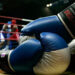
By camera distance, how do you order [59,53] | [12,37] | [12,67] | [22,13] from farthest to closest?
[22,13] < [12,37] < [12,67] < [59,53]

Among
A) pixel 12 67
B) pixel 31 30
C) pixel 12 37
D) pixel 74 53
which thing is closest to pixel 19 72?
pixel 12 67

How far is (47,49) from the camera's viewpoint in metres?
1.31

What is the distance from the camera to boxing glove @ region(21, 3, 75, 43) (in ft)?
4.33

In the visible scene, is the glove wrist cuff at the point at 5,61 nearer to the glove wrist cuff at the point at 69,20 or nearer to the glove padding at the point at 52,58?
the glove padding at the point at 52,58

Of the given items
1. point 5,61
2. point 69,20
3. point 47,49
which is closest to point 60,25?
point 69,20

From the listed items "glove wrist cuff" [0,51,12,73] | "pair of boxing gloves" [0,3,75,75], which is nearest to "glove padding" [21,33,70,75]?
"pair of boxing gloves" [0,3,75,75]

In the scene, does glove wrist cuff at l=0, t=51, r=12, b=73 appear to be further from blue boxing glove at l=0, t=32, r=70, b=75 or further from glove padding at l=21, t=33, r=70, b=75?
glove padding at l=21, t=33, r=70, b=75

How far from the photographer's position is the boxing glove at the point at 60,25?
1318mm

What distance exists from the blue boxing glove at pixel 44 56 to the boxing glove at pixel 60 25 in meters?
0.06

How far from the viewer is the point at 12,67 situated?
1407 millimetres

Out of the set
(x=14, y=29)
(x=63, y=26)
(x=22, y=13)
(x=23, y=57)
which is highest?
(x=22, y=13)

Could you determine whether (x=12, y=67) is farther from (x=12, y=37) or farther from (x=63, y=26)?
(x=12, y=37)

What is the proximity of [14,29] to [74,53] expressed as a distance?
1586 mm

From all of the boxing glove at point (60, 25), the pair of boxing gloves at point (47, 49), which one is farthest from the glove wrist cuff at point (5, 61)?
the boxing glove at point (60, 25)
